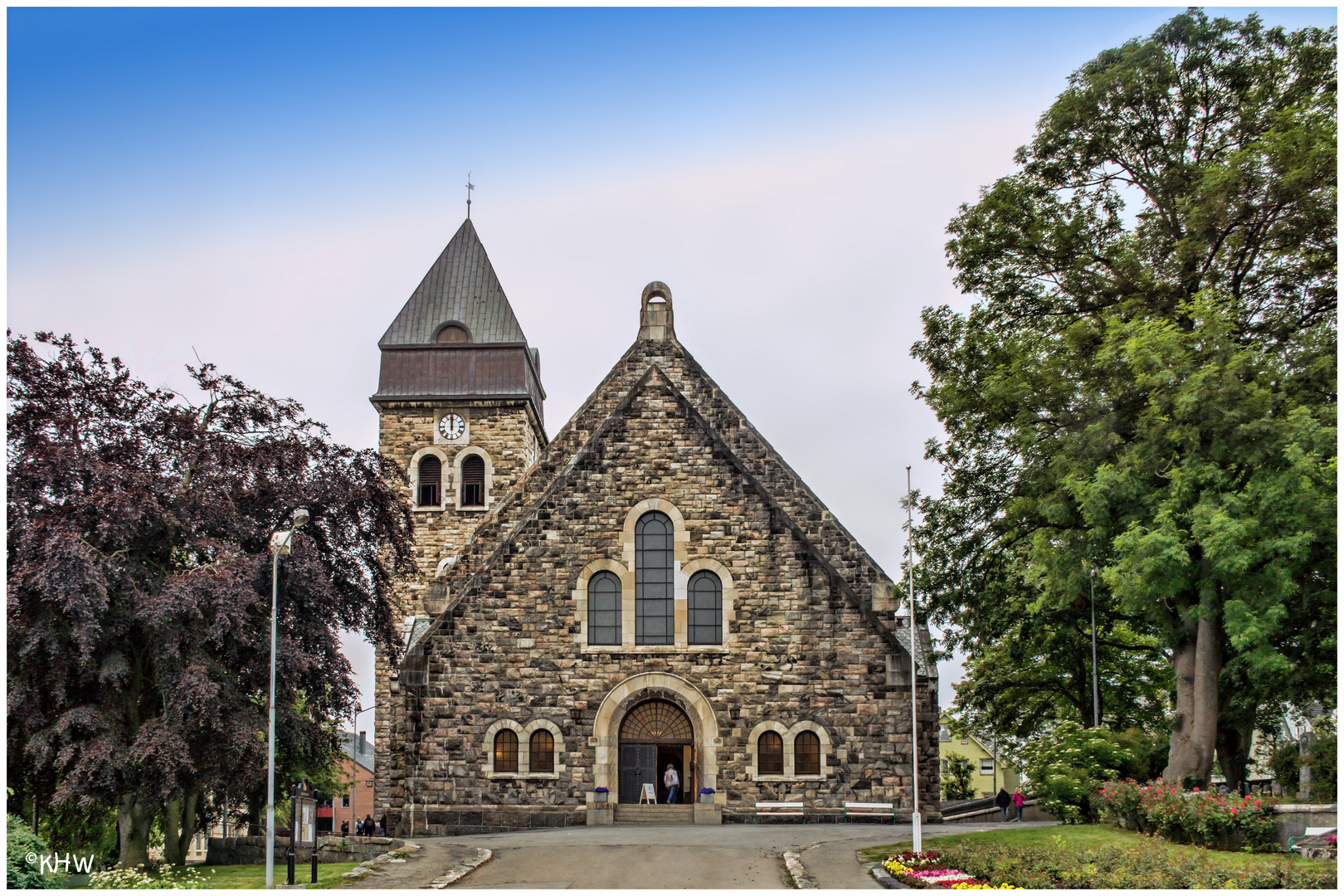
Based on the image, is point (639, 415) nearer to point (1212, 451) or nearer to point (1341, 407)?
point (1212, 451)

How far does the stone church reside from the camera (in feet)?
100

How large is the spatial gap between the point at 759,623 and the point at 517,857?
399 inches

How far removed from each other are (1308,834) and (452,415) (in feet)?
108

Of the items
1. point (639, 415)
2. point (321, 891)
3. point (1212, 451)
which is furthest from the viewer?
point (639, 415)

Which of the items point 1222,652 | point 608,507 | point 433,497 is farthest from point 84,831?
point 1222,652

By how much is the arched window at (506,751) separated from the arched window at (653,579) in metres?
3.85

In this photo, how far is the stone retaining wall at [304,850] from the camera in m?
25.5

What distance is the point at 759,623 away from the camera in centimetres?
3147

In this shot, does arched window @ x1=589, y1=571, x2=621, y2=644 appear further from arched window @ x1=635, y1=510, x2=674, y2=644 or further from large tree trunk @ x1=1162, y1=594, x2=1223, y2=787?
large tree trunk @ x1=1162, y1=594, x2=1223, y2=787

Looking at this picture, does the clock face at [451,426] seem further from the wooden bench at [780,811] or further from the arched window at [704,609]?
the wooden bench at [780,811]
